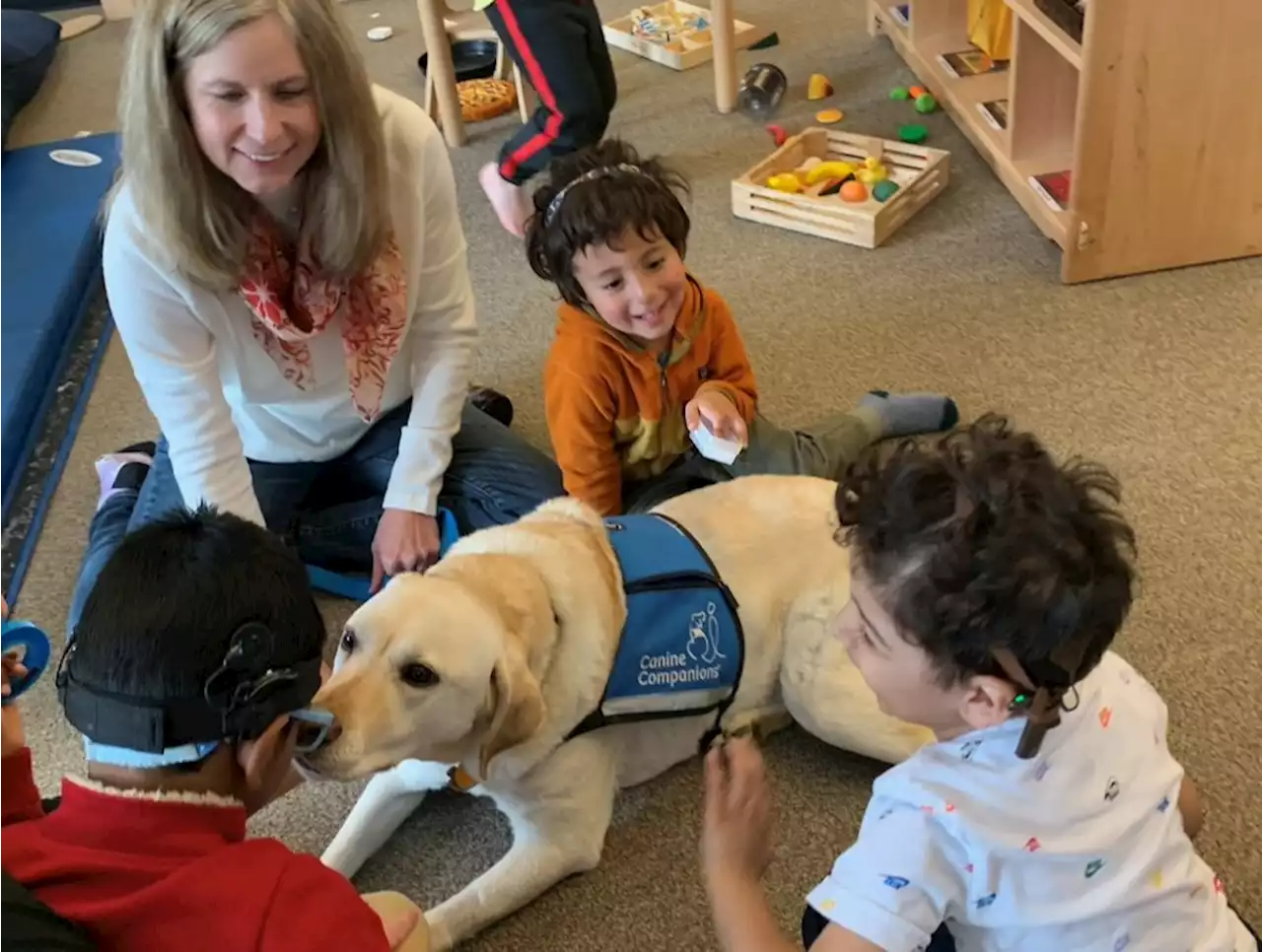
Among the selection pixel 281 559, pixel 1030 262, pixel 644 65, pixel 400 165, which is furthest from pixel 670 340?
pixel 644 65

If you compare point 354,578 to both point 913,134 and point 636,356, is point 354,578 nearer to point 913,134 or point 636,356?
point 636,356

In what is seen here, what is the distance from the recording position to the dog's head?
113 centimetres

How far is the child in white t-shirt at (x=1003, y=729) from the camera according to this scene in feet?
2.74

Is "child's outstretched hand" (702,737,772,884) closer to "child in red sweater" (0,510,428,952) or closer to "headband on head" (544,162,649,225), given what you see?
"child in red sweater" (0,510,428,952)

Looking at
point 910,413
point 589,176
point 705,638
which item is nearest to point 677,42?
point 910,413

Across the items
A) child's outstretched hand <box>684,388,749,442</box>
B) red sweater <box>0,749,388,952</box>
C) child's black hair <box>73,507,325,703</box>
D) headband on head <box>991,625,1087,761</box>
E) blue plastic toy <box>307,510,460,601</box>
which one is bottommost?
blue plastic toy <box>307,510,460,601</box>

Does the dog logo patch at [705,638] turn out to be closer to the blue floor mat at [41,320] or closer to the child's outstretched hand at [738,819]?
the child's outstretched hand at [738,819]

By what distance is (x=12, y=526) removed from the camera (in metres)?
1.95

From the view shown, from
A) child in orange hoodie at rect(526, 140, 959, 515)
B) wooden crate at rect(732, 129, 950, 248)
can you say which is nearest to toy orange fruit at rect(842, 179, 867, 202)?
wooden crate at rect(732, 129, 950, 248)

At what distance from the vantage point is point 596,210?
155 centimetres

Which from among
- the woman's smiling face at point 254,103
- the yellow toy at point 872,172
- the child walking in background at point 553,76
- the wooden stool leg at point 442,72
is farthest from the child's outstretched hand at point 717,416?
the wooden stool leg at point 442,72

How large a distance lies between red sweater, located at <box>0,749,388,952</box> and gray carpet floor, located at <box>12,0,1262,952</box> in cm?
44

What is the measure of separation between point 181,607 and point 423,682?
29cm

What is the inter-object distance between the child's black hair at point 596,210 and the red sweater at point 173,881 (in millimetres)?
855
